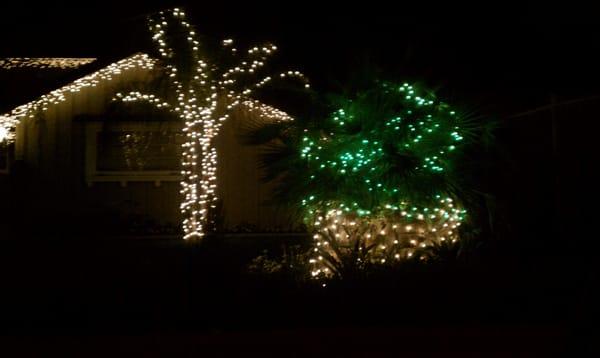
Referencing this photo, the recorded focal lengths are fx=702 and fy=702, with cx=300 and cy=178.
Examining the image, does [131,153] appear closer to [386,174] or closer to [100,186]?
[100,186]

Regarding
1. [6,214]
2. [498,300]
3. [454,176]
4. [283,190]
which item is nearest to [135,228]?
[6,214]

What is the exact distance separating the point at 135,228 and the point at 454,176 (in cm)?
596

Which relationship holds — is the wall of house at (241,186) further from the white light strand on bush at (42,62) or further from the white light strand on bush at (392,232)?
the white light strand on bush at (392,232)

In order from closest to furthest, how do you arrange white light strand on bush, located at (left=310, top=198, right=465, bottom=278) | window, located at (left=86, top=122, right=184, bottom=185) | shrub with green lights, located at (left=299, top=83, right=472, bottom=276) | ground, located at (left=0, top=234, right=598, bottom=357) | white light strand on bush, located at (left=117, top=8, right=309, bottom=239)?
1. ground, located at (left=0, top=234, right=598, bottom=357)
2. shrub with green lights, located at (left=299, top=83, right=472, bottom=276)
3. white light strand on bush, located at (left=310, top=198, right=465, bottom=278)
4. white light strand on bush, located at (left=117, top=8, right=309, bottom=239)
5. window, located at (left=86, top=122, right=184, bottom=185)

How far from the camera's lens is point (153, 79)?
36.2 ft

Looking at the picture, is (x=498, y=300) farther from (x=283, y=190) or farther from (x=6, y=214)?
(x=6, y=214)

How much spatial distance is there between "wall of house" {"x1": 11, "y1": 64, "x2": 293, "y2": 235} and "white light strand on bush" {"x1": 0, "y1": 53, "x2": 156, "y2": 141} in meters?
0.11

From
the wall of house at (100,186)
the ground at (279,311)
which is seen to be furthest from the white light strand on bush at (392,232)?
the wall of house at (100,186)

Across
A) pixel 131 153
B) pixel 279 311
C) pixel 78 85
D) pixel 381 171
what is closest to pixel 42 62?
pixel 78 85

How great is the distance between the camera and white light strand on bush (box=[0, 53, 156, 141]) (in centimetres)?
1197

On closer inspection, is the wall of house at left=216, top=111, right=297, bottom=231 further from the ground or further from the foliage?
the ground

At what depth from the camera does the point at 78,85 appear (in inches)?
494

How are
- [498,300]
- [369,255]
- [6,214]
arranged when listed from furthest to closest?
[6,214]
[369,255]
[498,300]

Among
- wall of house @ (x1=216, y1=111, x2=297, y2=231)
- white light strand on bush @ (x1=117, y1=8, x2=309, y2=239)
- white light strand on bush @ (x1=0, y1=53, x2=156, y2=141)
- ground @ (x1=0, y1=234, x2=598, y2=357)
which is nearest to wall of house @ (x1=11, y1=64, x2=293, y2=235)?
wall of house @ (x1=216, y1=111, x2=297, y2=231)
